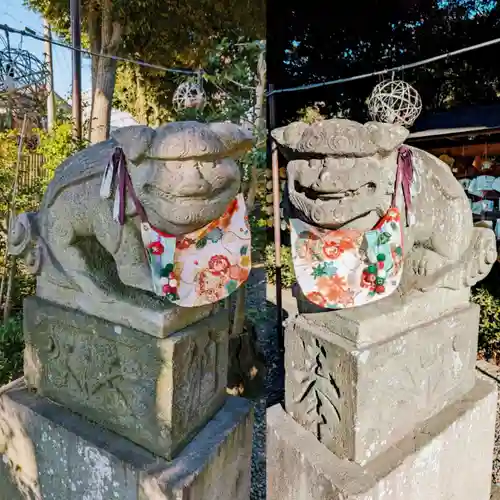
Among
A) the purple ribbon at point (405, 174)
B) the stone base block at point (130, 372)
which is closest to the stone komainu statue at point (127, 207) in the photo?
Answer: the stone base block at point (130, 372)

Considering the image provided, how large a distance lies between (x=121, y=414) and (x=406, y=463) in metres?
0.93

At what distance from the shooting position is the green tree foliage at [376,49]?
413 centimetres

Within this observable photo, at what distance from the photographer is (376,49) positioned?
14.6 ft

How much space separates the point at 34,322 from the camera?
5.46ft

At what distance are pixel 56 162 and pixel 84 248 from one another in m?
2.24

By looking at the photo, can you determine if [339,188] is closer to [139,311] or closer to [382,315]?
[382,315]

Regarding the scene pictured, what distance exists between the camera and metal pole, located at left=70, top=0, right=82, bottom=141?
343cm

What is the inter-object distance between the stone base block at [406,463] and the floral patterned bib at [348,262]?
50 cm

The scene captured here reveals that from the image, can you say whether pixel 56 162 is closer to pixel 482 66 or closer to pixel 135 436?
pixel 135 436

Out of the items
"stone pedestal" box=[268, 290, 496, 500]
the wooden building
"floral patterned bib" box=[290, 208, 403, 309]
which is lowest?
"stone pedestal" box=[268, 290, 496, 500]

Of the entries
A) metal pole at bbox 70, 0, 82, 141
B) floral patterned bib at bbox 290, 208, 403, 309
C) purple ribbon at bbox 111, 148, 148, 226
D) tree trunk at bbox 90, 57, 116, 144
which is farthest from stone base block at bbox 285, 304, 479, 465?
tree trunk at bbox 90, 57, 116, 144

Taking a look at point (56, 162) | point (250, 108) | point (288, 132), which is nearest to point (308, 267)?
point (288, 132)

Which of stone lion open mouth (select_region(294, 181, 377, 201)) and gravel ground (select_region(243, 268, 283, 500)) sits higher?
stone lion open mouth (select_region(294, 181, 377, 201))

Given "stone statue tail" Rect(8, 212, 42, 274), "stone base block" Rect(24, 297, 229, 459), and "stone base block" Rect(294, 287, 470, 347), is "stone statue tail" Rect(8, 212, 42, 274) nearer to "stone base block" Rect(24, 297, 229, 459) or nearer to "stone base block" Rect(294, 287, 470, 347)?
"stone base block" Rect(24, 297, 229, 459)
